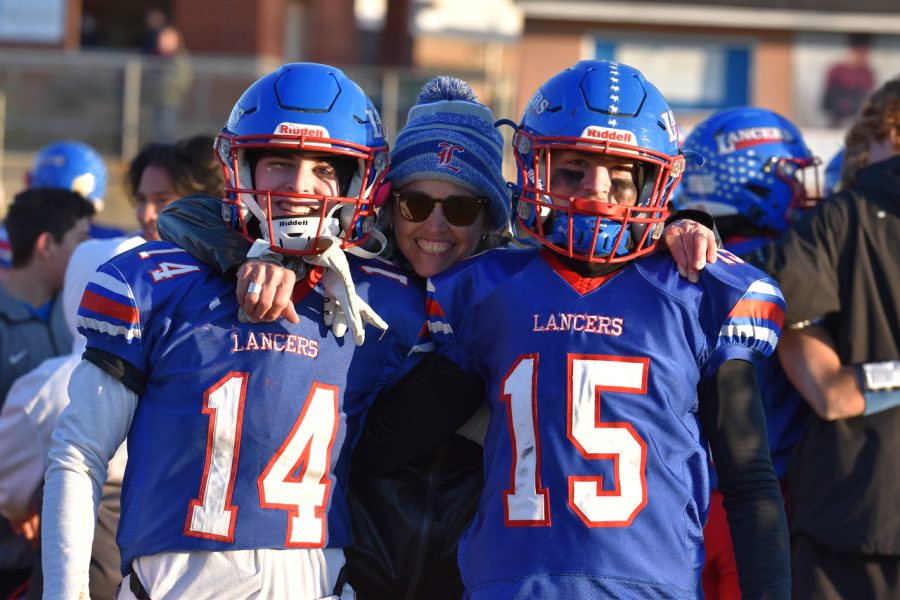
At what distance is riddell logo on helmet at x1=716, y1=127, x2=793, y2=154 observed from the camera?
432 cm

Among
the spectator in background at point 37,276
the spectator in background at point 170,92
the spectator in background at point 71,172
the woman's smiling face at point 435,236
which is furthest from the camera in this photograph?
the spectator in background at point 170,92

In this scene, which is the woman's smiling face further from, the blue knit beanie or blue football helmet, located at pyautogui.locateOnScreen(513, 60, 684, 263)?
blue football helmet, located at pyautogui.locateOnScreen(513, 60, 684, 263)

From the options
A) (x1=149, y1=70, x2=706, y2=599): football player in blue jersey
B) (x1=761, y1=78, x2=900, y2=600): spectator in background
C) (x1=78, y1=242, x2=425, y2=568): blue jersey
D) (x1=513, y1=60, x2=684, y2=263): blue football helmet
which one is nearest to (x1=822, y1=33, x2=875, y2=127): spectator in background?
(x1=761, y1=78, x2=900, y2=600): spectator in background

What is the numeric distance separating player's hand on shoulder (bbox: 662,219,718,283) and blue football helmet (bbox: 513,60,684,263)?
0.05 metres

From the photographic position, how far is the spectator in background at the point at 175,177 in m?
4.58

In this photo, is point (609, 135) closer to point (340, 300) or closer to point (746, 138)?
point (340, 300)

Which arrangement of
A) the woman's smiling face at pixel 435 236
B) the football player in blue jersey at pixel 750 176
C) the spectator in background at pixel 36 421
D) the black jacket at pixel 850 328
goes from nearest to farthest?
the woman's smiling face at pixel 435 236 < the black jacket at pixel 850 328 < the spectator in background at pixel 36 421 < the football player in blue jersey at pixel 750 176

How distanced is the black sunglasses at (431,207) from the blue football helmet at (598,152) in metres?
0.40

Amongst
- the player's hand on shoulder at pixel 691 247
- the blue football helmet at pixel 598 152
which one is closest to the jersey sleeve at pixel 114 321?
the blue football helmet at pixel 598 152

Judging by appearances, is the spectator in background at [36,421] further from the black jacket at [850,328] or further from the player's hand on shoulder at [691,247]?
the black jacket at [850,328]

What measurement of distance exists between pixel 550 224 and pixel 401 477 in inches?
30.5

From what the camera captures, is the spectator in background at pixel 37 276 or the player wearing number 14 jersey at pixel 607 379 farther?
the spectator in background at pixel 37 276

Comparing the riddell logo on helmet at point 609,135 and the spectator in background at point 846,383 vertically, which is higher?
the riddell logo on helmet at point 609,135

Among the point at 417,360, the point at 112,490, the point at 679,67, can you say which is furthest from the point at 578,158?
the point at 679,67
